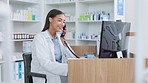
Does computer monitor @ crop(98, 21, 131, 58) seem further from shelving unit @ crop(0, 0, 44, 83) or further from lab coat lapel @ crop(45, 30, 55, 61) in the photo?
shelving unit @ crop(0, 0, 44, 83)

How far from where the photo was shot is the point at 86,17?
13.4 ft

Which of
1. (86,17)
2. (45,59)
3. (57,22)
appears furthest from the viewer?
(86,17)

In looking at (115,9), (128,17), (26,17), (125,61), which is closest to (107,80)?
(125,61)

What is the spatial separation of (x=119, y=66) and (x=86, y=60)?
230 millimetres

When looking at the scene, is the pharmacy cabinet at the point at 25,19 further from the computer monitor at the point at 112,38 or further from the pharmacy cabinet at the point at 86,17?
the computer monitor at the point at 112,38

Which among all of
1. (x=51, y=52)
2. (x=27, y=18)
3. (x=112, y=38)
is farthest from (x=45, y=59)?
(x=27, y=18)

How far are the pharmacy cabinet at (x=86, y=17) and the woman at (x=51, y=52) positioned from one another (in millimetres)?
1681

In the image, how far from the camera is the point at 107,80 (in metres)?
1.51

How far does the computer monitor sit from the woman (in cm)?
36

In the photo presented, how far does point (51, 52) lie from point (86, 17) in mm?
2043

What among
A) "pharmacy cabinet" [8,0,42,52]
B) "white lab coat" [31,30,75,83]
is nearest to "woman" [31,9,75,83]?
"white lab coat" [31,30,75,83]

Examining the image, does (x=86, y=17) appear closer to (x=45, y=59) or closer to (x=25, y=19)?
(x=25, y=19)

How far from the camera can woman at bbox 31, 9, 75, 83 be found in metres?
1.95

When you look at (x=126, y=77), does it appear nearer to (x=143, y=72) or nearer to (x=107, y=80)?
(x=107, y=80)
